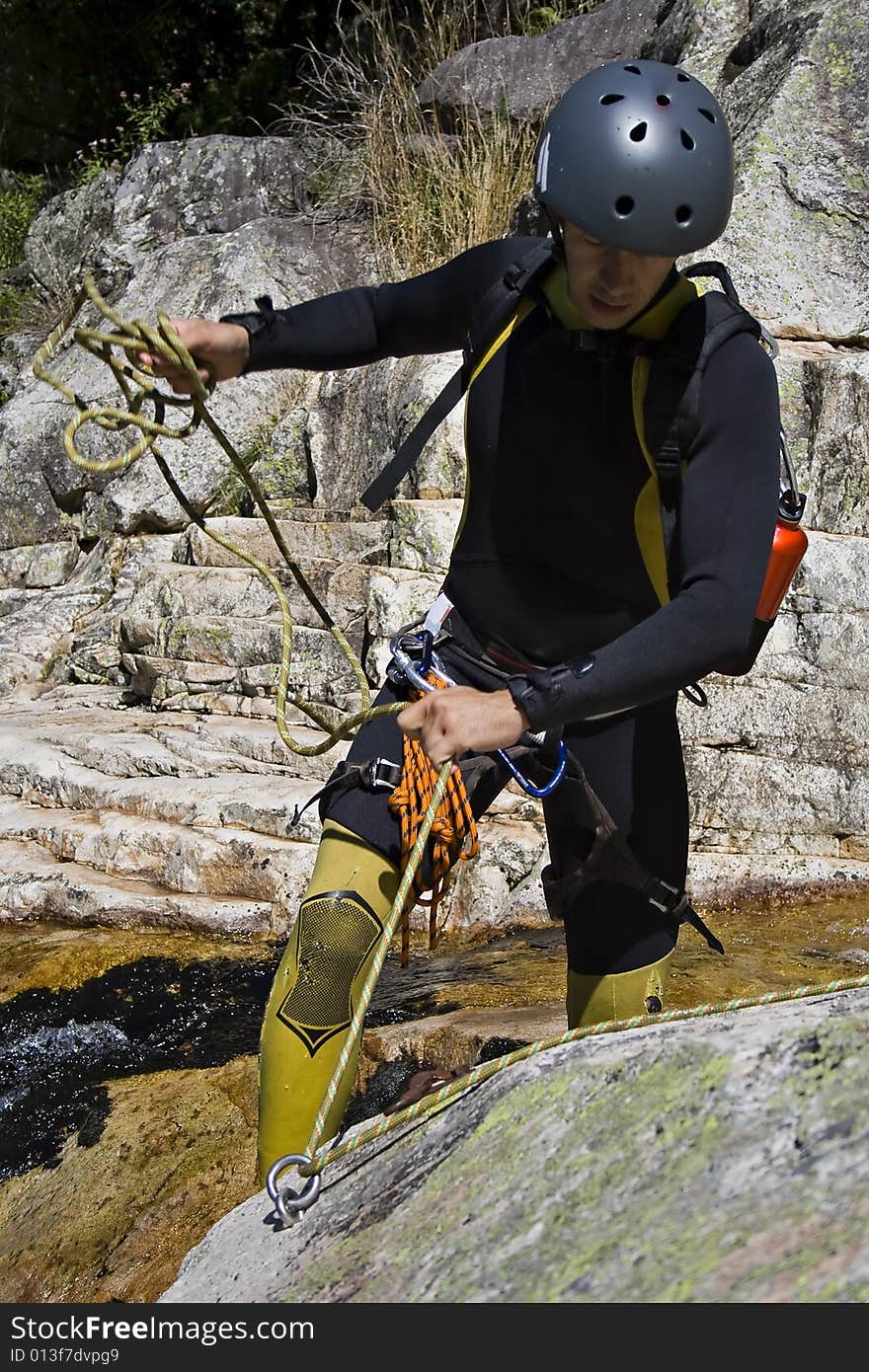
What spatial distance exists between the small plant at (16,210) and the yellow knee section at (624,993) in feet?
34.1

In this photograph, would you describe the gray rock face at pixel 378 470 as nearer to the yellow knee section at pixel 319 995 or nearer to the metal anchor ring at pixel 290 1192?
the yellow knee section at pixel 319 995

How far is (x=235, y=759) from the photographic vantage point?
507 cm

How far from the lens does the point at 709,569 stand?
6.13 feet

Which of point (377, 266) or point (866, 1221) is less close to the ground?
point (377, 266)

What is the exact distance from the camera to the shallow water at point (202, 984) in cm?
346

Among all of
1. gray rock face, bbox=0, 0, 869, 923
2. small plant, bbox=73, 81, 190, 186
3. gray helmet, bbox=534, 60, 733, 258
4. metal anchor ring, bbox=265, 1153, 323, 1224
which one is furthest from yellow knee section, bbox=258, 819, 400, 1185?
small plant, bbox=73, 81, 190, 186

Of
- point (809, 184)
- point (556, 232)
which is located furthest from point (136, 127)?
point (556, 232)

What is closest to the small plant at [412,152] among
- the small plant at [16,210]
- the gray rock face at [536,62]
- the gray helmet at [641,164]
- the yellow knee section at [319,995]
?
the gray rock face at [536,62]

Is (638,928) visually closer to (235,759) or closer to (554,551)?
(554,551)

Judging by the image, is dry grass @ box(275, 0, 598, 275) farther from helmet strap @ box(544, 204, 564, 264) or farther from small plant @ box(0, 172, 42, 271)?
helmet strap @ box(544, 204, 564, 264)

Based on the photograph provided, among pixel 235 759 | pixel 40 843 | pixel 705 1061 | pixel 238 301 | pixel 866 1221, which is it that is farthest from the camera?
pixel 238 301

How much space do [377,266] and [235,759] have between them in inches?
195

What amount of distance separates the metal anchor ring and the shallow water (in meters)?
1.44
